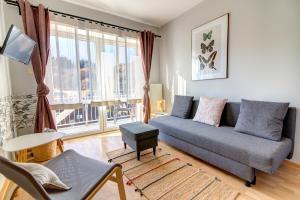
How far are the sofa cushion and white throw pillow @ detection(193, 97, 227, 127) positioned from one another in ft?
0.51

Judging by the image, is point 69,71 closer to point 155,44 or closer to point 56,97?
point 56,97

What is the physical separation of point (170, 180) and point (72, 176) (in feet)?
3.41

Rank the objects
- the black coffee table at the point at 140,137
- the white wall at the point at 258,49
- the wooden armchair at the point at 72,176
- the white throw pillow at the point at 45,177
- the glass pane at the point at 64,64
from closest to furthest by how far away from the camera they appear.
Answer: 1. the wooden armchair at the point at 72,176
2. the white throw pillow at the point at 45,177
3. the white wall at the point at 258,49
4. the black coffee table at the point at 140,137
5. the glass pane at the point at 64,64

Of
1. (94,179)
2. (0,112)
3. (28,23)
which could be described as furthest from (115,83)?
(94,179)

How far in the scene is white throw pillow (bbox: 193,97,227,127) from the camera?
2.43 metres

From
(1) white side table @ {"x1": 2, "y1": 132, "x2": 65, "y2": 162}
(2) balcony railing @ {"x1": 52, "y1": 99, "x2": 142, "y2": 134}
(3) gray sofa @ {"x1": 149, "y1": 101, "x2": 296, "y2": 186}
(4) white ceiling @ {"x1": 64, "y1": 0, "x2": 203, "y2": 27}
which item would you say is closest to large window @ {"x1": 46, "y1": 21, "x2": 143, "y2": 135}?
(2) balcony railing @ {"x1": 52, "y1": 99, "x2": 142, "y2": 134}

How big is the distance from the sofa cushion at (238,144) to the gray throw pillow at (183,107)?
541mm

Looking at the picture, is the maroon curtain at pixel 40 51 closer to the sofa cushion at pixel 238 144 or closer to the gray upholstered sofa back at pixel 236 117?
the sofa cushion at pixel 238 144

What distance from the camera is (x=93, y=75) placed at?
3.21 meters

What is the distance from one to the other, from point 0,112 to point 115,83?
6.54ft

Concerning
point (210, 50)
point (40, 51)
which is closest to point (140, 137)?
point (210, 50)

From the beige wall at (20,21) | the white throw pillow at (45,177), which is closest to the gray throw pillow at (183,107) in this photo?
the white throw pillow at (45,177)

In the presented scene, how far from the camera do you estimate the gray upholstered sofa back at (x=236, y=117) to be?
71.9 inches

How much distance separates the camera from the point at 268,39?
208 cm
